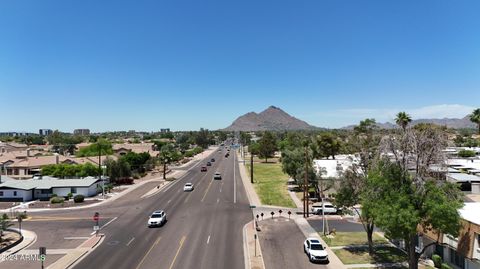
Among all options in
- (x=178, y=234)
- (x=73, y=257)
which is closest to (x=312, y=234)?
(x=178, y=234)

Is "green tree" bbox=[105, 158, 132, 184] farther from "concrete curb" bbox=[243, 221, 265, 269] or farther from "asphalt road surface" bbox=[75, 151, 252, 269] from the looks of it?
"concrete curb" bbox=[243, 221, 265, 269]

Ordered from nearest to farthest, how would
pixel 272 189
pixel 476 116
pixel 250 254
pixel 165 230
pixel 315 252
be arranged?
pixel 315 252, pixel 250 254, pixel 165 230, pixel 272 189, pixel 476 116

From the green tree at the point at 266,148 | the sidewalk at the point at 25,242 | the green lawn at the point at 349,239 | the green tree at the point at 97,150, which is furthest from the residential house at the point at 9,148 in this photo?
the green lawn at the point at 349,239

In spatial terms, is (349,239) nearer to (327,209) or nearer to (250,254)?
(250,254)

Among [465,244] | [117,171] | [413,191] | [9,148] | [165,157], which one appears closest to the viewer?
[413,191]

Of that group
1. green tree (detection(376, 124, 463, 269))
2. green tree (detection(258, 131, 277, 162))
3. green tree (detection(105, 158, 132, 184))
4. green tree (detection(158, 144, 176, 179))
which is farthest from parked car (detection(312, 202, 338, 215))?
green tree (detection(258, 131, 277, 162))

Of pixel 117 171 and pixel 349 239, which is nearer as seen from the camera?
pixel 349 239

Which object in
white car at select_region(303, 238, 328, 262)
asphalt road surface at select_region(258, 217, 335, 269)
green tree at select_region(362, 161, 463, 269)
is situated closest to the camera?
green tree at select_region(362, 161, 463, 269)
